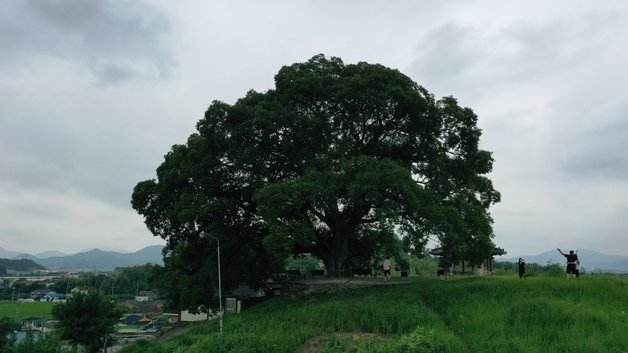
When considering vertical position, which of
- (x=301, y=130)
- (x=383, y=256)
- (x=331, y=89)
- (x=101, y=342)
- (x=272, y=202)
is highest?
(x=331, y=89)

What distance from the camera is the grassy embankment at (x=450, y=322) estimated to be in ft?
59.8

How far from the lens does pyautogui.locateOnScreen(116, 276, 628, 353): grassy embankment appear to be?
59.8ft

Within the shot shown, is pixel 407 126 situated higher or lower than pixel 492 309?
higher

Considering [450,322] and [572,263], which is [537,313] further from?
[572,263]

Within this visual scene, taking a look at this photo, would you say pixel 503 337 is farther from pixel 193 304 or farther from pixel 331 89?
pixel 193 304

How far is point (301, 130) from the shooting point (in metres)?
30.5

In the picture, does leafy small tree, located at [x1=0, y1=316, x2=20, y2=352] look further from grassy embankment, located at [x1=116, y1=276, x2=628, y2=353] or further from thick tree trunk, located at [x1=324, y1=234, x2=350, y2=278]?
thick tree trunk, located at [x1=324, y1=234, x2=350, y2=278]

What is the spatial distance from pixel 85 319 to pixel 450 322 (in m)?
30.5

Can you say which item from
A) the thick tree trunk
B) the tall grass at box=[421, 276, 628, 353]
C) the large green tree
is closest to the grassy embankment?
the tall grass at box=[421, 276, 628, 353]

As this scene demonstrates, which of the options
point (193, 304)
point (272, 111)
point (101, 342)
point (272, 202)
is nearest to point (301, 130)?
point (272, 111)

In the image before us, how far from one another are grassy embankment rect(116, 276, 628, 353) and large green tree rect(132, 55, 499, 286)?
3.76 meters

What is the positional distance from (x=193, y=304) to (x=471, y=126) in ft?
78.4

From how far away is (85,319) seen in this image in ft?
130

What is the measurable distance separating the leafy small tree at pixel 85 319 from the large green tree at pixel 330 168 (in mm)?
10699
